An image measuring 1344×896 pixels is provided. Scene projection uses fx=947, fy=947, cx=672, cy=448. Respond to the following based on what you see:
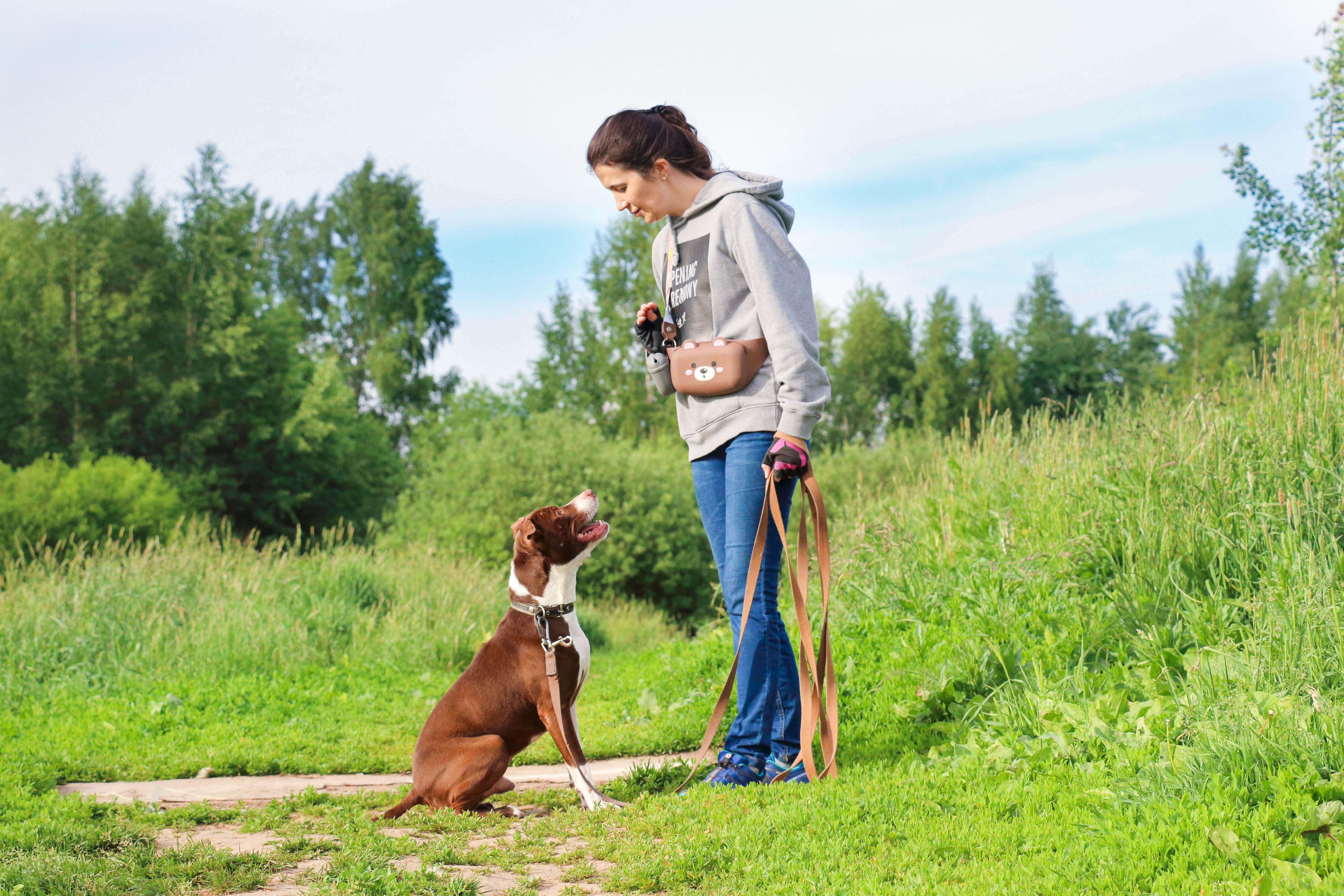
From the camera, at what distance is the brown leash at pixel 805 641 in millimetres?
3584

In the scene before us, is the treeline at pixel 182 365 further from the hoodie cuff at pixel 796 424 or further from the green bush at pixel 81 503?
the hoodie cuff at pixel 796 424

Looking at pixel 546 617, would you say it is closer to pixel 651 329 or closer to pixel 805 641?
pixel 805 641

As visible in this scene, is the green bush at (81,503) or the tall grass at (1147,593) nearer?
the tall grass at (1147,593)

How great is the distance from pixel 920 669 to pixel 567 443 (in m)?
13.7

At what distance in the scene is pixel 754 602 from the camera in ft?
12.1

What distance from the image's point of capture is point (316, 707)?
6.64 meters

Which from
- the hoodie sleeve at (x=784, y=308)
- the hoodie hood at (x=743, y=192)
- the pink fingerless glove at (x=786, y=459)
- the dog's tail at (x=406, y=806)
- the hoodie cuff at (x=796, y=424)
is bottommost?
the dog's tail at (x=406, y=806)

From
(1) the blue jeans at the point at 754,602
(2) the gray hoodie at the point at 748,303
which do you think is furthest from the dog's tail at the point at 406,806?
(2) the gray hoodie at the point at 748,303

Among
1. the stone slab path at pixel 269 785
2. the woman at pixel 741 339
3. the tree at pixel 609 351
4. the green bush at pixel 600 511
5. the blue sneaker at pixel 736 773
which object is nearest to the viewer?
the woman at pixel 741 339

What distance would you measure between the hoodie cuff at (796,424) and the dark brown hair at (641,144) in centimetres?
113

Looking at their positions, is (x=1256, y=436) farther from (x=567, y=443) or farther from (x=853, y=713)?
(x=567, y=443)

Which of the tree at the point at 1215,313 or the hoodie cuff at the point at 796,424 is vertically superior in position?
the tree at the point at 1215,313

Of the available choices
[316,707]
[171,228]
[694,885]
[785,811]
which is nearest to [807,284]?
[785,811]

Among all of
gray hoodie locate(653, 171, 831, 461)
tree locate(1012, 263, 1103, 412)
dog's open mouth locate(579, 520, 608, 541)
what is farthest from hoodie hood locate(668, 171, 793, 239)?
tree locate(1012, 263, 1103, 412)
